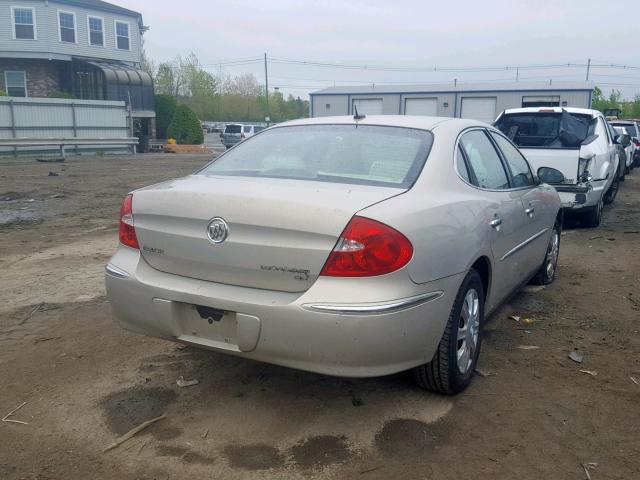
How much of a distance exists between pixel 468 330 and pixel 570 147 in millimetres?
6044

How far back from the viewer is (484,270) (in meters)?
3.97

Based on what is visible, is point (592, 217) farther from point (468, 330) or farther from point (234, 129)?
point (234, 129)

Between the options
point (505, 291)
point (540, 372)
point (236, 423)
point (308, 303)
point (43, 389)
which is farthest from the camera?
point (505, 291)

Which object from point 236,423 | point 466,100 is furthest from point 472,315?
point 466,100

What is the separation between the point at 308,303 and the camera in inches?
117

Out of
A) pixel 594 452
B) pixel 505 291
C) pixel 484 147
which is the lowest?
pixel 594 452

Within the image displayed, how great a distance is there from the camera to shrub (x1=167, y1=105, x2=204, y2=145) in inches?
1491

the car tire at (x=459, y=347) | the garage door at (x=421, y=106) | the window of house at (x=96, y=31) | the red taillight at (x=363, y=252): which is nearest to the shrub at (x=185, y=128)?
the window of house at (x=96, y=31)

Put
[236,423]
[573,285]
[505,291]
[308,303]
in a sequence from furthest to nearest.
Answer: [573,285]
[505,291]
[236,423]
[308,303]

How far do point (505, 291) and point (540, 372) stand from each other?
25.2 inches

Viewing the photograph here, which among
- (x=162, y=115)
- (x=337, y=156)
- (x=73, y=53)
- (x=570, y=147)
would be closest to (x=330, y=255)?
(x=337, y=156)

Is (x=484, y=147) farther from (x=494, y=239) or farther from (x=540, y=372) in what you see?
(x=540, y=372)

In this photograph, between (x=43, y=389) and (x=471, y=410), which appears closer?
(x=471, y=410)

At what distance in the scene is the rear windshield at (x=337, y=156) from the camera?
3.61m
